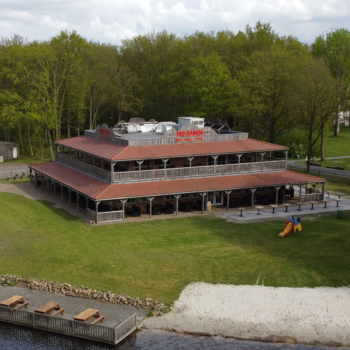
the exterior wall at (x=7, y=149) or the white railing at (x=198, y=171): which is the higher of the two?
the white railing at (x=198, y=171)

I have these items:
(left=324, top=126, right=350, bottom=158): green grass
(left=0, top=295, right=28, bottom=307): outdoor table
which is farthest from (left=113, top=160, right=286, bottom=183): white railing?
(left=324, top=126, right=350, bottom=158): green grass

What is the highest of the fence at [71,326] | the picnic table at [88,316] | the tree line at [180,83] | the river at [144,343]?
the tree line at [180,83]

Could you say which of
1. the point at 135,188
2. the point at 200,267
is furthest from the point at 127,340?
the point at 135,188

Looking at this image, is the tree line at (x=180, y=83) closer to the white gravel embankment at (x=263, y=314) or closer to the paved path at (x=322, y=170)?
the paved path at (x=322, y=170)

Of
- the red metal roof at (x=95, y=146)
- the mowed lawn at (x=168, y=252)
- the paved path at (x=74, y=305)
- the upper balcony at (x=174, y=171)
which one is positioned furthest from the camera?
the red metal roof at (x=95, y=146)

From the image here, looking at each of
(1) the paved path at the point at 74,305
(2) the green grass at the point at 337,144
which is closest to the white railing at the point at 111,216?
(1) the paved path at the point at 74,305

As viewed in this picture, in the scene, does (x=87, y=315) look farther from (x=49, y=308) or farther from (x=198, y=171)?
(x=198, y=171)

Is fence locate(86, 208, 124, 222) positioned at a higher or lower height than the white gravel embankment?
higher

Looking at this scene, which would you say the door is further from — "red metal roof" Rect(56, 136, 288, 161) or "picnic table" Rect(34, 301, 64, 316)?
"picnic table" Rect(34, 301, 64, 316)
